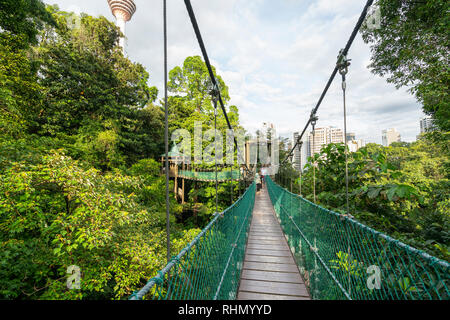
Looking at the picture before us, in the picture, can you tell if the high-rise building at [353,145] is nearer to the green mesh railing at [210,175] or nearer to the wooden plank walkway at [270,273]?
the wooden plank walkway at [270,273]

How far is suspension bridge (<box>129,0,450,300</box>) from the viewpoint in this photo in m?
0.81

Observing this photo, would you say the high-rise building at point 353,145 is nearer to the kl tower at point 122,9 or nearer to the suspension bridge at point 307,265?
the suspension bridge at point 307,265

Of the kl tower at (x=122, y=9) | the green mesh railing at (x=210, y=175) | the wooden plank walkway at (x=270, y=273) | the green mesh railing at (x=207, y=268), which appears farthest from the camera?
the kl tower at (x=122, y=9)

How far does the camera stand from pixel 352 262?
49.4 inches

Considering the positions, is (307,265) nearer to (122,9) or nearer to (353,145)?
(353,145)

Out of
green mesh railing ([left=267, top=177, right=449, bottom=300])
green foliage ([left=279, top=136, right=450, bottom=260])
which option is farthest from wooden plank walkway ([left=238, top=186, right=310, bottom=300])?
green foliage ([left=279, top=136, right=450, bottom=260])

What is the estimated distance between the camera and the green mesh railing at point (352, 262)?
2.90 ft

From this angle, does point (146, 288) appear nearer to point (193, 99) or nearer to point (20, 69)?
point (20, 69)

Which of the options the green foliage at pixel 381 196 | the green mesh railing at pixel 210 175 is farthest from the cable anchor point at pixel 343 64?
the green mesh railing at pixel 210 175

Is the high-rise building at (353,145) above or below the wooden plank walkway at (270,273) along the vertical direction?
above

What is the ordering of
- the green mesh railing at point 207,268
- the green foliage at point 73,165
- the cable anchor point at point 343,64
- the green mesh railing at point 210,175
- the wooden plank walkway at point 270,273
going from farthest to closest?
the green mesh railing at point 210,175, the green foliage at point 73,165, the wooden plank walkway at point 270,273, the cable anchor point at point 343,64, the green mesh railing at point 207,268

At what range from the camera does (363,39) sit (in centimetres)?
527

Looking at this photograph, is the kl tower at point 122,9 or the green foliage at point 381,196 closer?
the green foliage at point 381,196

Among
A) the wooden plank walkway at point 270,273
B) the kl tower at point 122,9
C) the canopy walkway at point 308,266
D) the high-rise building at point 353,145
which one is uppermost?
the kl tower at point 122,9
